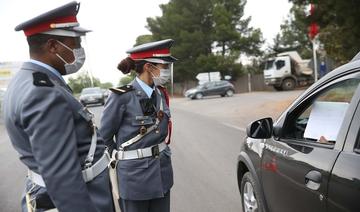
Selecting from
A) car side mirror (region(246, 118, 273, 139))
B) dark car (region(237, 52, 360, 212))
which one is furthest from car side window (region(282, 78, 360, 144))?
car side mirror (region(246, 118, 273, 139))

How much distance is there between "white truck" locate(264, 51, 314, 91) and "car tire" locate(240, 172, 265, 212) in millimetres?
33253

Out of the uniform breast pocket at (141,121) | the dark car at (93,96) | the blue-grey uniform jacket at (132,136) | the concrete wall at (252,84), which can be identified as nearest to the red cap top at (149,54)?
the blue-grey uniform jacket at (132,136)

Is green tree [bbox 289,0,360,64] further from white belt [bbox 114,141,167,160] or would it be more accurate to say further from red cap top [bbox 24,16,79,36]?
red cap top [bbox 24,16,79,36]

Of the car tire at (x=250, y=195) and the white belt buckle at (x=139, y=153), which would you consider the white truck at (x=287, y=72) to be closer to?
the car tire at (x=250, y=195)

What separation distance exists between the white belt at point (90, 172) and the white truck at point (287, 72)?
35.4 metres

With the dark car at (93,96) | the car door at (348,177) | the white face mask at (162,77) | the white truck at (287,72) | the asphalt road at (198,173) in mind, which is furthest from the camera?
the white truck at (287,72)

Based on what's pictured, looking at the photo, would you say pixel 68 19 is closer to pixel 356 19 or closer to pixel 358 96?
pixel 358 96

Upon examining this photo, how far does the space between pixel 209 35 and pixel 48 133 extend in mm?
51210

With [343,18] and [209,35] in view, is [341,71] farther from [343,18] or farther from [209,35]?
[209,35]

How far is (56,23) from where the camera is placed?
2.38 meters

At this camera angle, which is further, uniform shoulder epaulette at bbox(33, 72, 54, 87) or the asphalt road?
the asphalt road

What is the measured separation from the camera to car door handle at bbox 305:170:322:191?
270 cm

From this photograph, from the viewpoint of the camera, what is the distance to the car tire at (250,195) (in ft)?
13.1

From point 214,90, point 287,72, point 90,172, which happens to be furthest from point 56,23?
point 214,90
